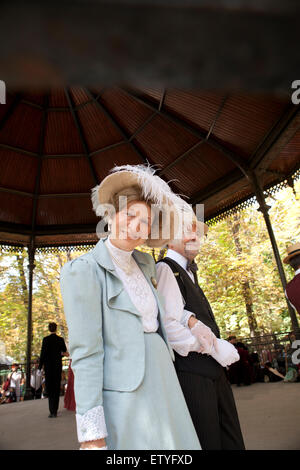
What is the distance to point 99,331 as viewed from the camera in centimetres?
152

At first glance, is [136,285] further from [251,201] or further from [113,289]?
[251,201]

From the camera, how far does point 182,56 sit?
0.30m

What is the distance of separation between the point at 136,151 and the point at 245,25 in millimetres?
7611

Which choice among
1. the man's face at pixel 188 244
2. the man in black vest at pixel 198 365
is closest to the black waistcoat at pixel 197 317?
the man in black vest at pixel 198 365

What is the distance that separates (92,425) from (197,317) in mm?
1074

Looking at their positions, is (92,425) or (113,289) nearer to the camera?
(92,425)

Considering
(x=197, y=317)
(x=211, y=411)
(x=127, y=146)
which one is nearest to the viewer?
(x=211, y=411)

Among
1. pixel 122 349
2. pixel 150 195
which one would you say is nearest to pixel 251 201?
pixel 150 195

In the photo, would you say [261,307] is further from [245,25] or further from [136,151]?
[245,25]

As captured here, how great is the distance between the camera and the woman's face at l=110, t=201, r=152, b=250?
1.85 meters

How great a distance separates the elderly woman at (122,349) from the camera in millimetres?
1417

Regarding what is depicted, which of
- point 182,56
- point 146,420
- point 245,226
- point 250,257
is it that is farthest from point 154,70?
point 245,226

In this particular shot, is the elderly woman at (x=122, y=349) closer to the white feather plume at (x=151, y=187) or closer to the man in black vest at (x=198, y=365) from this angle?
the white feather plume at (x=151, y=187)

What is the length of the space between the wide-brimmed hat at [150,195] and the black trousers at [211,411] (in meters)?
0.87
